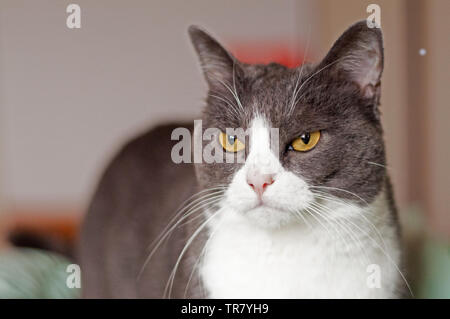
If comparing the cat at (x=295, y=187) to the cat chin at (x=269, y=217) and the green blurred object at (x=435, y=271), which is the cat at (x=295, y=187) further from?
the green blurred object at (x=435, y=271)

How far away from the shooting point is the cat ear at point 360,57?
1099 mm

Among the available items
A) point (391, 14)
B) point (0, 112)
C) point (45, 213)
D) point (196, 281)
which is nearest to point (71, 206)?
point (45, 213)

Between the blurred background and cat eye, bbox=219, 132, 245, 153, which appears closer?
cat eye, bbox=219, 132, 245, 153

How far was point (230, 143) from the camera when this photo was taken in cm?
113

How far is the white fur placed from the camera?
109 cm

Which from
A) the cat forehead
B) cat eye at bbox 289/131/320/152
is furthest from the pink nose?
the cat forehead

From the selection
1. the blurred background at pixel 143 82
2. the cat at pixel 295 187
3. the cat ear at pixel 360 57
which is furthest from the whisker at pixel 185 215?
the blurred background at pixel 143 82

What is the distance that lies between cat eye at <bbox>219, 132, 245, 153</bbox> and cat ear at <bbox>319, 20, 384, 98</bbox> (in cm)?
24

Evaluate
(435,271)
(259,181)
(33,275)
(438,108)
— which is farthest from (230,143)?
(438,108)

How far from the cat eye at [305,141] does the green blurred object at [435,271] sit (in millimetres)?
606

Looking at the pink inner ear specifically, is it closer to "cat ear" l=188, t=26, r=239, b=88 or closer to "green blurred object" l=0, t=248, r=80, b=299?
"cat ear" l=188, t=26, r=239, b=88

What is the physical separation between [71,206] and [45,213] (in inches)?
5.2

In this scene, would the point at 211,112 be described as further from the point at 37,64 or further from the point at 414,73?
the point at 37,64

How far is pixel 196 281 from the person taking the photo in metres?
1.22
